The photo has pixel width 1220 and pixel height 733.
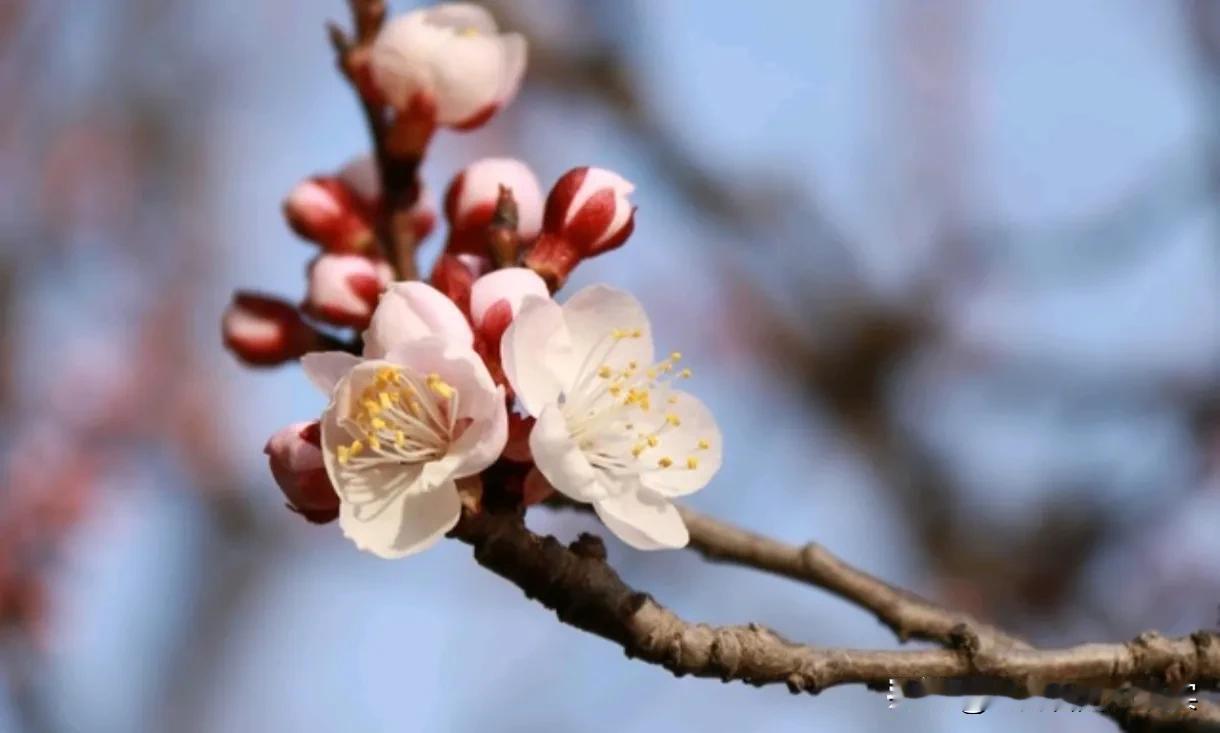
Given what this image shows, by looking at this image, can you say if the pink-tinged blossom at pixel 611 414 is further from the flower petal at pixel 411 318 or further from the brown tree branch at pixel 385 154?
the brown tree branch at pixel 385 154

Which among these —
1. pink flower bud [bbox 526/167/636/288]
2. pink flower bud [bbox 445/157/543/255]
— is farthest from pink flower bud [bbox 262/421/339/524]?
pink flower bud [bbox 445/157/543/255]

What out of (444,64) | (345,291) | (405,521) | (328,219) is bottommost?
(405,521)

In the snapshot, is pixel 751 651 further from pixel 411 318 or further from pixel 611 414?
pixel 411 318

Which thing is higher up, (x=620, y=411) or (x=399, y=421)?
(x=620, y=411)

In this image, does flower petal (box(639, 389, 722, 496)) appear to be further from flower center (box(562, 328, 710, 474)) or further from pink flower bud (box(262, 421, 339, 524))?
pink flower bud (box(262, 421, 339, 524))

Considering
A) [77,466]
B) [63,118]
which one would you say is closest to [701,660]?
[77,466]

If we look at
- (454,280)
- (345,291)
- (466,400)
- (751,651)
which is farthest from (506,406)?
(345,291)
